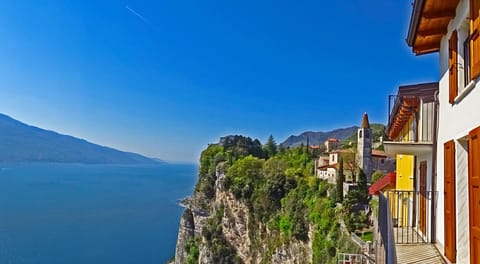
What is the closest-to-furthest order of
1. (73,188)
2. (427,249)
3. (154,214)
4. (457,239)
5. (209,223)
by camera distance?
(457,239), (427,249), (209,223), (154,214), (73,188)

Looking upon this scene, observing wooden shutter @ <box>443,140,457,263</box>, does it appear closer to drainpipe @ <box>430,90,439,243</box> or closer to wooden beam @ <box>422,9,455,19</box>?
drainpipe @ <box>430,90,439,243</box>

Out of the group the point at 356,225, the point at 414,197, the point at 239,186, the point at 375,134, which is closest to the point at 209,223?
the point at 239,186

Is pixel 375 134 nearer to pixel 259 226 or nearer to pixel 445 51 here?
pixel 259 226

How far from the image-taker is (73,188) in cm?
14775

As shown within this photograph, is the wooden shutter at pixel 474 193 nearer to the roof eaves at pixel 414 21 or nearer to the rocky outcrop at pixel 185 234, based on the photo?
the roof eaves at pixel 414 21

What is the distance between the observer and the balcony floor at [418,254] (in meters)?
5.87

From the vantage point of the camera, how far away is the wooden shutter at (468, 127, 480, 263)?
4.08 meters

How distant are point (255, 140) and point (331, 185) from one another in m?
29.6

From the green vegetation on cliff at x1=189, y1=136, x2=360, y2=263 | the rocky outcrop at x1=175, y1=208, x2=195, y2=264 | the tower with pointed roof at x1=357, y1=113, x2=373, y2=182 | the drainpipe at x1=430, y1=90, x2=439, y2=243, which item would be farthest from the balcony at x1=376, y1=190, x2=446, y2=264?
the rocky outcrop at x1=175, y1=208, x2=195, y2=264

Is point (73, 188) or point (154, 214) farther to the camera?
point (73, 188)

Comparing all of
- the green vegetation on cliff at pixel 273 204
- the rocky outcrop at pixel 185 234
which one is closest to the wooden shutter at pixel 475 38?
the green vegetation on cliff at pixel 273 204

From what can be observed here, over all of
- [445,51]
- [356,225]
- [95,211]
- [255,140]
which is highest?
[255,140]

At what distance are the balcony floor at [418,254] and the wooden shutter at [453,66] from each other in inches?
86.7

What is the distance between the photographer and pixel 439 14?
5367 mm
